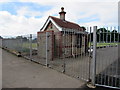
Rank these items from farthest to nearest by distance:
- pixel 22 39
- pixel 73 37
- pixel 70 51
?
pixel 22 39
pixel 70 51
pixel 73 37

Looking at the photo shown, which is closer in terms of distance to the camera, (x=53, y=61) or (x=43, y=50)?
(x=53, y=61)

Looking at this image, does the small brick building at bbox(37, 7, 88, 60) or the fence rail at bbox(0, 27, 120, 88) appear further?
the small brick building at bbox(37, 7, 88, 60)

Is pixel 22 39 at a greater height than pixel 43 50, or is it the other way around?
pixel 22 39

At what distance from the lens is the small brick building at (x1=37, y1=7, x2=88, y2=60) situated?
5328mm

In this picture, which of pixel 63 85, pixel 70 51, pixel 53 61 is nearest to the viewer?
pixel 63 85

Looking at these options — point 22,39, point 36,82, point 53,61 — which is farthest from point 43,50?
point 36,82

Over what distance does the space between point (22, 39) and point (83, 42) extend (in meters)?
6.44

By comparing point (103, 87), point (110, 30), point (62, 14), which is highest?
point (62, 14)

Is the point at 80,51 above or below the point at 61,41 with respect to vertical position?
below

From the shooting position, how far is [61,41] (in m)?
7.02

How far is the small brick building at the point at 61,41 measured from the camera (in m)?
5.33

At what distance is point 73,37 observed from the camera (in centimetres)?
562

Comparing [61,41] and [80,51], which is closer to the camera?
[80,51]

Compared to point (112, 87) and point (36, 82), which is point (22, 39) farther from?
point (112, 87)
